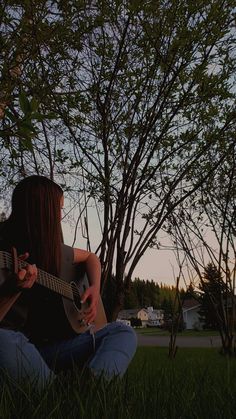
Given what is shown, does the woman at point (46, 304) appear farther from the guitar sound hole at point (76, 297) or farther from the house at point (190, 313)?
the house at point (190, 313)

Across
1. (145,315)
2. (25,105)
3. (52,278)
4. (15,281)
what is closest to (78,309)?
(52,278)

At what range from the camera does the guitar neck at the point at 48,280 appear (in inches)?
99.7

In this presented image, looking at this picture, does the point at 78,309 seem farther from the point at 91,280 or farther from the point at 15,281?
the point at 15,281

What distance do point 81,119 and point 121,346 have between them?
12.2ft

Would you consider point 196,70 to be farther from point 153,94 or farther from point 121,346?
point 121,346

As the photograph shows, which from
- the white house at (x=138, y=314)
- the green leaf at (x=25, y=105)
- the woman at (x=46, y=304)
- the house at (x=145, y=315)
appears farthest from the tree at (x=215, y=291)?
the house at (x=145, y=315)

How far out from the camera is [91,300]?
323 centimetres

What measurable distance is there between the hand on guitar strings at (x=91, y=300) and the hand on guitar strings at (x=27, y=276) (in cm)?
63

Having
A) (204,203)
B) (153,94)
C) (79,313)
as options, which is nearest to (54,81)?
(153,94)

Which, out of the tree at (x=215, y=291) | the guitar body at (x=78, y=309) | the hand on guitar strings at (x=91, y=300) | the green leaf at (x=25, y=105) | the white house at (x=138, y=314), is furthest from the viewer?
the white house at (x=138, y=314)

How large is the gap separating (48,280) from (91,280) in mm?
451

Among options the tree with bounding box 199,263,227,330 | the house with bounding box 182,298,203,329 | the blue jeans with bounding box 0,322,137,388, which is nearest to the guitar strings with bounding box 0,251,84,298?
the blue jeans with bounding box 0,322,137,388

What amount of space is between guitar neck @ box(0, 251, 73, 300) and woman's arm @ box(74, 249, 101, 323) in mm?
137

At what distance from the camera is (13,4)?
429 centimetres
